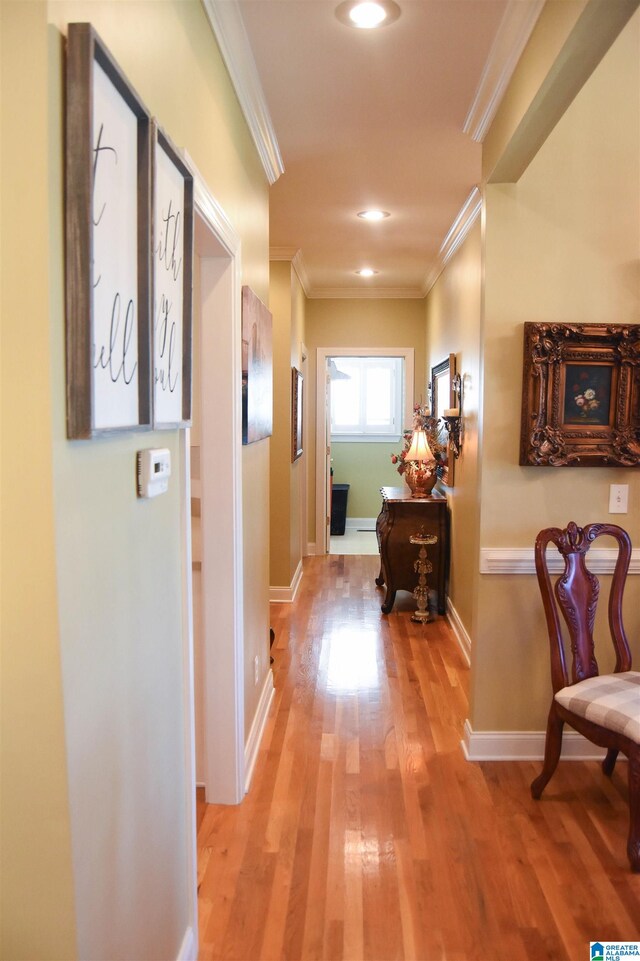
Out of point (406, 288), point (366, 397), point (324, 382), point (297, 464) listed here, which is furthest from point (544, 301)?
point (366, 397)

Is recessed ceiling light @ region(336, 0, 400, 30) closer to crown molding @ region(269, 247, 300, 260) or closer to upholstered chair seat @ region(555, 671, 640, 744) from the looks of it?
upholstered chair seat @ region(555, 671, 640, 744)

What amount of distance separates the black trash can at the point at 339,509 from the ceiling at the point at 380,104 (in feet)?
12.9

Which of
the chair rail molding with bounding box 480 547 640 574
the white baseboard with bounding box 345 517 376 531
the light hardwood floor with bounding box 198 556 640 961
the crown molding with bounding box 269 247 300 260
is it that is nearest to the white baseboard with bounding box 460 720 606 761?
the light hardwood floor with bounding box 198 556 640 961

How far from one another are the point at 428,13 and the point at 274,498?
3.50 m

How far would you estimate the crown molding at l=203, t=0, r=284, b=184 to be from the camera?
1.92 m

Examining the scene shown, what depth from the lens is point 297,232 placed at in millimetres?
4594

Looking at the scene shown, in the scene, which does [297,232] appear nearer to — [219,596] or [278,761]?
[219,596]

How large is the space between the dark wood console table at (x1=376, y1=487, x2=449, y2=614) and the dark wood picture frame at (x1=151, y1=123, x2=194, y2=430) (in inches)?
138

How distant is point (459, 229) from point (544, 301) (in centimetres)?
185

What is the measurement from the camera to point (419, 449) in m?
5.13

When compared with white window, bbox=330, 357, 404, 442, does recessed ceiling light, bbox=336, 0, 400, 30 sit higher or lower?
higher

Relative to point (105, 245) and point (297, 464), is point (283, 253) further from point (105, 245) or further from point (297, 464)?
point (105, 245)

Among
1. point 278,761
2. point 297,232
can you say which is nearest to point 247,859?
point 278,761

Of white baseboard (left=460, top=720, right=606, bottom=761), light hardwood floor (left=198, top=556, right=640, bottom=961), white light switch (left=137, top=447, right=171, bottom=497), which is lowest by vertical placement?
light hardwood floor (left=198, top=556, right=640, bottom=961)
